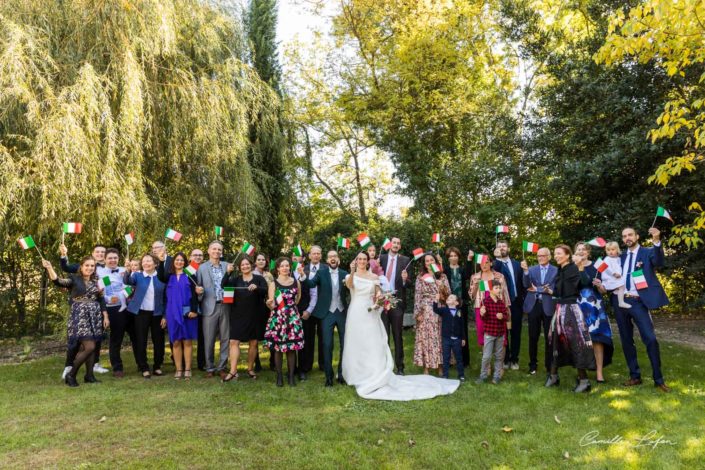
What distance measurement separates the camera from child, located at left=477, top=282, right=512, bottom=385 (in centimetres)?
639

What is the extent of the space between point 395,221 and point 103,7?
24.2 ft

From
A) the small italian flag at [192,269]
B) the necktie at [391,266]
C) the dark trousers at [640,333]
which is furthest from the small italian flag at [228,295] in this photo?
the dark trousers at [640,333]

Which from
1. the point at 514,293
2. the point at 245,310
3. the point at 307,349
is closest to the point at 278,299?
the point at 245,310

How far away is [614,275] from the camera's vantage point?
6414mm

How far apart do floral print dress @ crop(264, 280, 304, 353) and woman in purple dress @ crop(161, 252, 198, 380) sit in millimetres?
1182

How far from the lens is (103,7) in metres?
8.70

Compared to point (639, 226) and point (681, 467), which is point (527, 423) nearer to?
point (681, 467)

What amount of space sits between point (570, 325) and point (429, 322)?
181 cm

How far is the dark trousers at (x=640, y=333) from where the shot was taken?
5.91 metres

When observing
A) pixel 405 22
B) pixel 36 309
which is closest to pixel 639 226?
pixel 405 22

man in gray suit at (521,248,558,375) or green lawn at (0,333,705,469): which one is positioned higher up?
man in gray suit at (521,248,558,375)

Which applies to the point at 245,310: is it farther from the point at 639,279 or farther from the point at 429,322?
the point at 639,279

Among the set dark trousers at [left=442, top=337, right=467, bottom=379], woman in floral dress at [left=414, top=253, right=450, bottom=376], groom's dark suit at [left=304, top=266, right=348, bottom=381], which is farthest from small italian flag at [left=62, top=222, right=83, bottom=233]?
dark trousers at [left=442, top=337, right=467, bottom=379]

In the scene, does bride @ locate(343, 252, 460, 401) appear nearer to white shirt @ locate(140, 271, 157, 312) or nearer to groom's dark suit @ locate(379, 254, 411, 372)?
groom's dark suit @ locate(379, 254, 411, 372)
